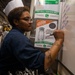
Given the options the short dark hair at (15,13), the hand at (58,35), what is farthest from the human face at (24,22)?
the hand at (58,35)

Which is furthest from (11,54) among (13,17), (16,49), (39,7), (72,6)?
(39,7)

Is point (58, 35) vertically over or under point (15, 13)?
under

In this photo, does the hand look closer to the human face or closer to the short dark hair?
the human face

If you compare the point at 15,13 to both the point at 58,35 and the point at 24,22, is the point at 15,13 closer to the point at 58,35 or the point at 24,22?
the point at 24,22

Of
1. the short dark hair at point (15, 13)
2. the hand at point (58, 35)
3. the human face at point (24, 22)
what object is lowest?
the hand at point (58, 35)

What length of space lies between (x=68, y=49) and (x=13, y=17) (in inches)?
22.8

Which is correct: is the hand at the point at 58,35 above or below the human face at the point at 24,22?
below

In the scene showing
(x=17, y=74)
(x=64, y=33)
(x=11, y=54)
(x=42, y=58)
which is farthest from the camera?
(x=64, y=33)

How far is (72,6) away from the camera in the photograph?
1.56 metres

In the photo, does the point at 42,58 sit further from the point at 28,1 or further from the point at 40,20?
the point at 28,1

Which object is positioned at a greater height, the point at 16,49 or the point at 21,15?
the point at 21,15

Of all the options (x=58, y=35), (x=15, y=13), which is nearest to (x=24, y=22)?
(x=15, y=13)

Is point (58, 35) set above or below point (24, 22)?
below

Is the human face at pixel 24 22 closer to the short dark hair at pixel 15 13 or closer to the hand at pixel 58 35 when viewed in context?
the short dark hair at pixel 15 13
